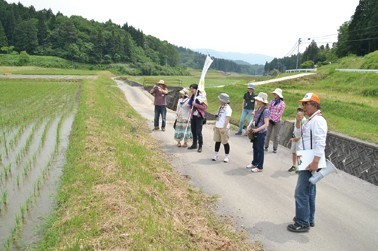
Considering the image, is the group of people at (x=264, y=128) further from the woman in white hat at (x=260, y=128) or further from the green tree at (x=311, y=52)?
the green tree at (x=311, y=52)

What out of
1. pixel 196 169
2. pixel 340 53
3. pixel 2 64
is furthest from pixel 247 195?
pixel 2 64

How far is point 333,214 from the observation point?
5.48m

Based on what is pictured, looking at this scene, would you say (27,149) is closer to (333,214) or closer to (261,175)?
(261,175)

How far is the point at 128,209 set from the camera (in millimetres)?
4641

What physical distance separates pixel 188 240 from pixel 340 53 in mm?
51940

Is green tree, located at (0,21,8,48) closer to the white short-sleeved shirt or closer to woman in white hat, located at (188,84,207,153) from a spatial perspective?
woman in white hat, located at (188,84,207,153)

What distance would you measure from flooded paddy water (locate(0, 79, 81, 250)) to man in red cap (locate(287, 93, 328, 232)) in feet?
12.1

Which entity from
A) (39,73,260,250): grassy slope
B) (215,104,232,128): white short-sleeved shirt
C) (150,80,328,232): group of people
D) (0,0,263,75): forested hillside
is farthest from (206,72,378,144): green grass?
(0,0,263,75): forested hillside

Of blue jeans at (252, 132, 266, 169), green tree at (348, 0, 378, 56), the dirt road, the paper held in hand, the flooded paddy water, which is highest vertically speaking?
green tree at (348, 0, 378, 56)

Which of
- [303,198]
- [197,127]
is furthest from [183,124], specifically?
[303,198]

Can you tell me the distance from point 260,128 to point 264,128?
12 centimetres

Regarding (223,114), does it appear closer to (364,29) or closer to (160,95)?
(160,95)

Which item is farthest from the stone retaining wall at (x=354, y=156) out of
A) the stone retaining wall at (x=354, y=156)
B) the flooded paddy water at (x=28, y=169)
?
the flooded paddy water at (x=28, y=169)

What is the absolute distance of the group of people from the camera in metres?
4.59
